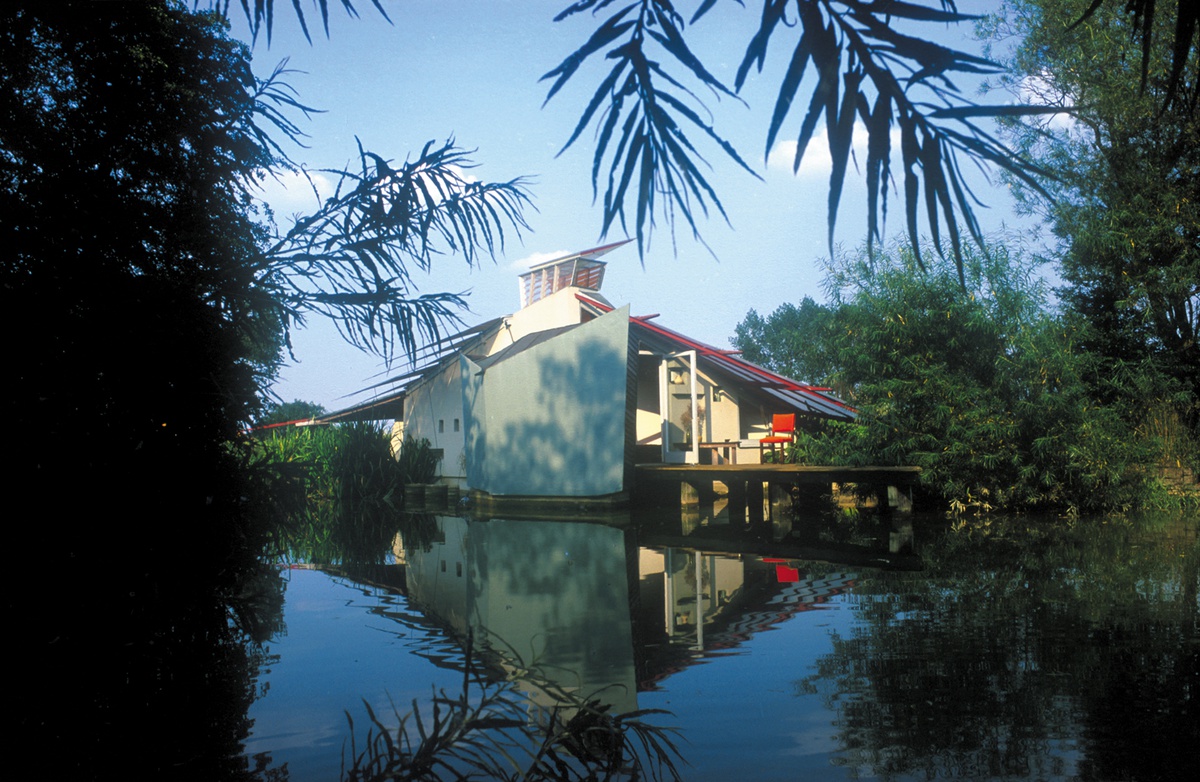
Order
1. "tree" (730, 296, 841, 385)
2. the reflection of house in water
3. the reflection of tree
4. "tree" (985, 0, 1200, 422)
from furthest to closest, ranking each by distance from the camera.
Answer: "tree" (730, 296, 841, 385) → "tree" (985, 0, 1200, 422) → the reflection of house in water → the reflection of tree

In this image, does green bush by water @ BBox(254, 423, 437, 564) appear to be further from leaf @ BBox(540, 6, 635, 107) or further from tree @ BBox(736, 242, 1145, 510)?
leaf @ BBox(540, 6, 635, 107)

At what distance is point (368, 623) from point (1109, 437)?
1232 cm

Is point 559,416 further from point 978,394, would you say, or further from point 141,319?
point 141,319

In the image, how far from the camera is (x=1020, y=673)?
11.7 feet

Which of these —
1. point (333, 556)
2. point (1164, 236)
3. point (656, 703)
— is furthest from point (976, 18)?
point (1164, 236)

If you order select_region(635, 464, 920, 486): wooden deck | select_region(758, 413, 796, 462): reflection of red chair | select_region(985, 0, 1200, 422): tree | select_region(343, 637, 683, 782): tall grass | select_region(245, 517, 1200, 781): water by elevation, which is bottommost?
select_region(245, 517, 1200, 781): water

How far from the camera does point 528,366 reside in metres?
15.2

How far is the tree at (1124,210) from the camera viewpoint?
11422 mm

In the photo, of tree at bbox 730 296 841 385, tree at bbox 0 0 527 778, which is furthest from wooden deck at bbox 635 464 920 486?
tree at bbox 730 296 841 385

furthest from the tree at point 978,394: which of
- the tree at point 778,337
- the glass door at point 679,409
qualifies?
the tree at point 778,337

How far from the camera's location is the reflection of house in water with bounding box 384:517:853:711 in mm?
3828

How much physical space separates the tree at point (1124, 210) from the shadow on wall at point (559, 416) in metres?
6.64

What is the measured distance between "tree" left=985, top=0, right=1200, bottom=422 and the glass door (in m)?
6.45

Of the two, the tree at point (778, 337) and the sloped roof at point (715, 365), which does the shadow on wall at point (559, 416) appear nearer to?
the sloped roof at point (715, 365)
